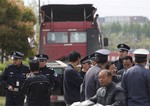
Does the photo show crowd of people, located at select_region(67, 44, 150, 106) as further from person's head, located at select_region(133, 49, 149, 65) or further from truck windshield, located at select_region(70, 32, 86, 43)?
truck windshield, located at select_region(70, 32, 86, 43)

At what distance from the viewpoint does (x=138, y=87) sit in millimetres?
8984

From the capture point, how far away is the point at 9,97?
13.2m

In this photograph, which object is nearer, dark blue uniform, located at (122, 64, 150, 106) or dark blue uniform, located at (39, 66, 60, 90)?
dark blue uniform, located at (122, 64, 150, 106)

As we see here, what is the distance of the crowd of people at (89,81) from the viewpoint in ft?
27.8

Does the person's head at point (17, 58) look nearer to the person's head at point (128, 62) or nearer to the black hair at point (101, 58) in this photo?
the person's head at point (128, 62)

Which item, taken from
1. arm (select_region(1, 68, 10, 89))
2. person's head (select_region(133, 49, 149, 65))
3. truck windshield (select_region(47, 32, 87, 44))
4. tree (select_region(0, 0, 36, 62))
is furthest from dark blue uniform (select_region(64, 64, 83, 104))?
tree (select_region(0, 0, 36, 62))

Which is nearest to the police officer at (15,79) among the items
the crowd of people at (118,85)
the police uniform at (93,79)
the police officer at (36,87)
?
the police officer at (36,87)

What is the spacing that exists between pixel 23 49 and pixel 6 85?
20.6 metres

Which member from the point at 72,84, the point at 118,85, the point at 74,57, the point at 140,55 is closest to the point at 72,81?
the point at 72,84

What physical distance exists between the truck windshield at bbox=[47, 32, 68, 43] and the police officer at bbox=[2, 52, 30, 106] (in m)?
12.3

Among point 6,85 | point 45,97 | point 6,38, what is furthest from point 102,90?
point 6,38

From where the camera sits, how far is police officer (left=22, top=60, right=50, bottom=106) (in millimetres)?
11173

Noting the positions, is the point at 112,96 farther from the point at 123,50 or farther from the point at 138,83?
the point at 123,50

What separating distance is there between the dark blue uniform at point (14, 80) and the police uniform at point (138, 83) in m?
4.40
